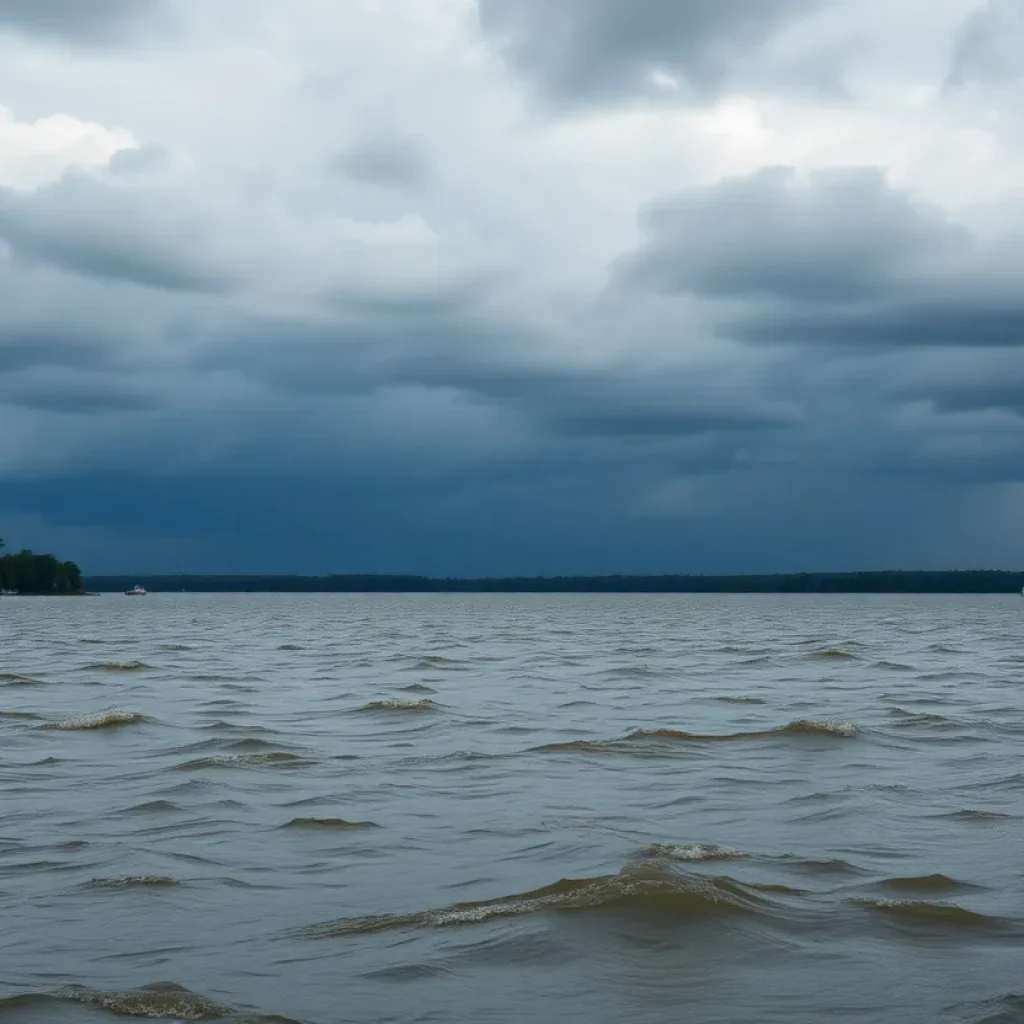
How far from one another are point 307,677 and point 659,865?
25.7m

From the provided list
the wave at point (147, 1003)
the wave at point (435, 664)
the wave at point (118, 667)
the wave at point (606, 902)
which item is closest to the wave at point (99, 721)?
the wave at point (606, 902)

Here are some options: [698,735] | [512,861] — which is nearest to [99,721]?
[698,735]

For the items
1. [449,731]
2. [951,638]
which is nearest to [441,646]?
[951,638]

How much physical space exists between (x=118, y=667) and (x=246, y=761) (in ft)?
71.6

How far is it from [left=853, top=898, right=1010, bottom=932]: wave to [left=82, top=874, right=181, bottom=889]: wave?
5.66 metres

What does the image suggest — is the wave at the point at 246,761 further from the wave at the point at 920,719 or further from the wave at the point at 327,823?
the wave at the point at 920,719

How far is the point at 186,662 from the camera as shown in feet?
141

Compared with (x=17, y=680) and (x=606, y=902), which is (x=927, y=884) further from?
(x=17, y=680)

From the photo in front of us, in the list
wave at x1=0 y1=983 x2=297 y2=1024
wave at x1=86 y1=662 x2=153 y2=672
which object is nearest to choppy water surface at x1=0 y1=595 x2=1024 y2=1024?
wave at x1=0 y1=983 x2=297 y2=1024

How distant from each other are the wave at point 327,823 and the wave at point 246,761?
13.5 ft

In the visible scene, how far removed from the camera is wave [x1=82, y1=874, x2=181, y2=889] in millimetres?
10812

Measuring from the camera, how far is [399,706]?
26031 mm

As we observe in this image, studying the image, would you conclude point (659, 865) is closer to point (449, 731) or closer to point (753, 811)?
point (753, 811)

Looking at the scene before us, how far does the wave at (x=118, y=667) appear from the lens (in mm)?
37584
